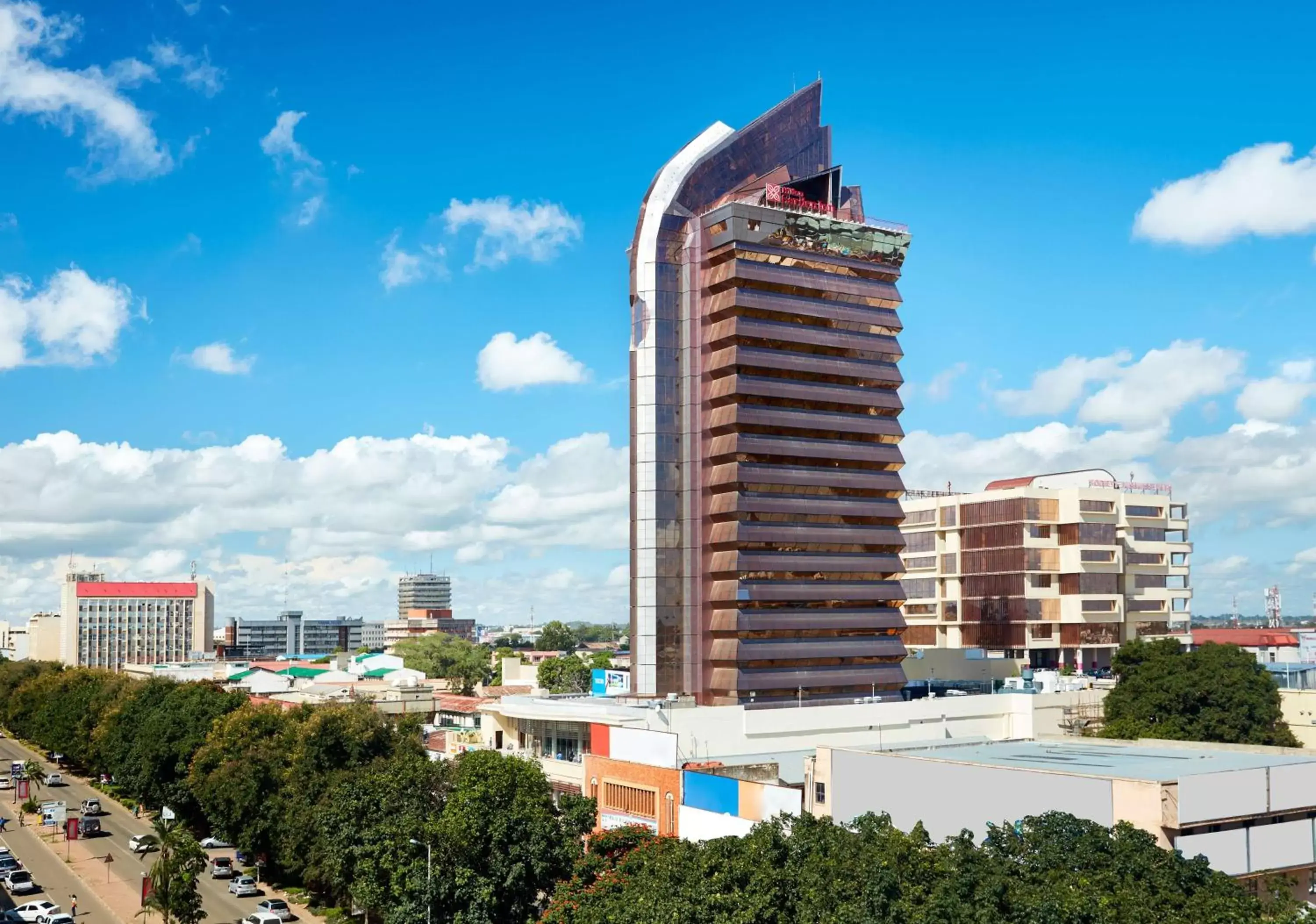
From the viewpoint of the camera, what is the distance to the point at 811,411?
420ft

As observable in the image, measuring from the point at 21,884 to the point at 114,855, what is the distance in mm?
16329

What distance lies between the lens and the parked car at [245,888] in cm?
9962

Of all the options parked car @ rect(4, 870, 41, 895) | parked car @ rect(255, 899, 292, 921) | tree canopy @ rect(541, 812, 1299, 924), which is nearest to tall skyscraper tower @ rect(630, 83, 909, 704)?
parked car @ rect(255, 899, 292, 921)

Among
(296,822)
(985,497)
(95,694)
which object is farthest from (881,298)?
(95,694)

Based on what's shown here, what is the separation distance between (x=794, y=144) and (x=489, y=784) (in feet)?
286

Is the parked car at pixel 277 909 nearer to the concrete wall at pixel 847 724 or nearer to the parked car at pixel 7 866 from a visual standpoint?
the parked car at pixel 7 866

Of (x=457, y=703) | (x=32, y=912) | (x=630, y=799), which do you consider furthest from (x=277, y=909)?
(x=457, y=703)

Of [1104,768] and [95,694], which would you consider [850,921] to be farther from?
[95,694]

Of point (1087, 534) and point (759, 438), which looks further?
point (1087, 534)

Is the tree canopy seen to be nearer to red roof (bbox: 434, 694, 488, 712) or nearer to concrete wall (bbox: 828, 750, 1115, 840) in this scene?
concrete wall (bbox: 828, 750, 1115, 840)

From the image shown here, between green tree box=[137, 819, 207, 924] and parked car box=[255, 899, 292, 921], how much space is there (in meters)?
5.86

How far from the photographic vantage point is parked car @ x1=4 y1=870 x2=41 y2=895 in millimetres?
98938

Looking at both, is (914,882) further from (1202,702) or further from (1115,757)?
(1202,702)

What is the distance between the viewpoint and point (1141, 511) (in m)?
191
